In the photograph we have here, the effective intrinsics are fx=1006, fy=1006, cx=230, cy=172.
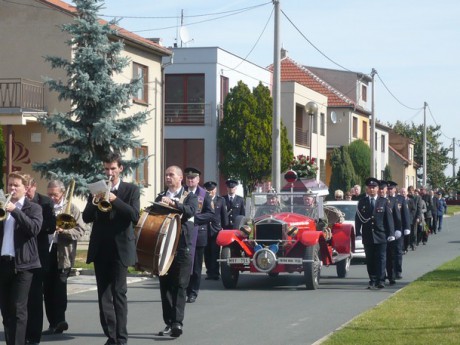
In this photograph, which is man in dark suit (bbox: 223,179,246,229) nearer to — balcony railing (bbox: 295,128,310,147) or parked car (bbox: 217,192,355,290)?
parked car (bbox: 217,192,355,290)

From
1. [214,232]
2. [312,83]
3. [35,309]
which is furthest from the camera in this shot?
[312,83]

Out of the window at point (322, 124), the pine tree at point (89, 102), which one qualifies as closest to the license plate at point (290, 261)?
the pine tree at point (89, 102)

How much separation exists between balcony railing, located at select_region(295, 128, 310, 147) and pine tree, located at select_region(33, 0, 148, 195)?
92.1 feet

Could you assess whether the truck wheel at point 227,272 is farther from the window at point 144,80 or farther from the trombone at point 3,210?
the window at point 144,80

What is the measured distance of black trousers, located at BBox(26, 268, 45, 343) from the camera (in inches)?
420

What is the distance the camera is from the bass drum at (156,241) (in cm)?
1126

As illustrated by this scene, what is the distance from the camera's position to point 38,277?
10.7 meters

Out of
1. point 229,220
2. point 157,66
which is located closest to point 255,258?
point 229,220

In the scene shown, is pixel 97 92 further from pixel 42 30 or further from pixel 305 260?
pixel 305 260

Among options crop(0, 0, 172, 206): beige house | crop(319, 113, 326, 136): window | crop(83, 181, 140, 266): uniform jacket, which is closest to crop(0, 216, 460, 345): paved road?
crop(83, 181, 140, 266): uniform jacket

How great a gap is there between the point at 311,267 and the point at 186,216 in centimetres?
627

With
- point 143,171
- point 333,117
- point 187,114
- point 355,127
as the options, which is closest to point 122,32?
point 143,171

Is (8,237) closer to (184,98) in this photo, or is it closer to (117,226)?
(117,226)

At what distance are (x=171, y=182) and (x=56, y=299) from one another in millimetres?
1971
